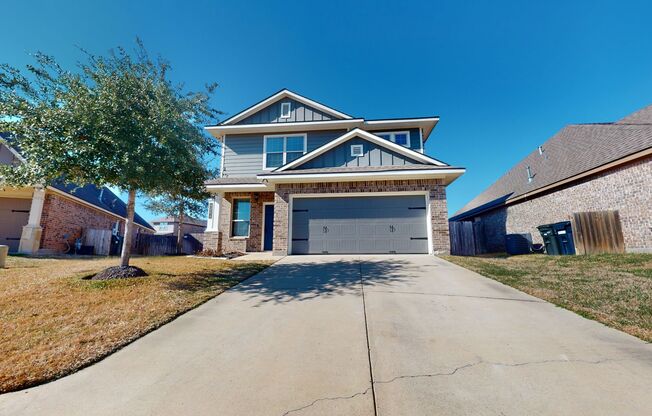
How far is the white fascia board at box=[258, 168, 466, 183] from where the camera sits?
977cm

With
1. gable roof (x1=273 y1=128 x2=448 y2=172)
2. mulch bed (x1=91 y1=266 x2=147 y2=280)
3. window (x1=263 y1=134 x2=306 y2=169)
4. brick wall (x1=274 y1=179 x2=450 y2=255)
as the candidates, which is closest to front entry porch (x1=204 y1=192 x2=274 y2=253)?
window (x1=263 y1=134 x2=306 y2=169)

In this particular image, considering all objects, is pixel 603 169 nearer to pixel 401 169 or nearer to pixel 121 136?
pixel 401 169

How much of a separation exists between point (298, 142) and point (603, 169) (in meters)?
12.3

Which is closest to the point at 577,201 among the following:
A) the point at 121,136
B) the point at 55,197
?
the point at 121,136

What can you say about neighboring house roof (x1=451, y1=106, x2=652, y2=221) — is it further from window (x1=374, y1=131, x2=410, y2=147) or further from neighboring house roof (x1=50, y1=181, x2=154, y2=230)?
neighboring house roof (x1=50, y1=181, x2=154, y2=230)

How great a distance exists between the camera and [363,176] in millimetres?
10078

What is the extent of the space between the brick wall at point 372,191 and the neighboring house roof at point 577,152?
19.0 feet

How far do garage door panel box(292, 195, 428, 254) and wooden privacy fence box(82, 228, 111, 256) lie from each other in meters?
11.9

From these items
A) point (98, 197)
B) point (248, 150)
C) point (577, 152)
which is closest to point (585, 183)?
point (577, 152)

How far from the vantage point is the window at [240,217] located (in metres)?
13.0

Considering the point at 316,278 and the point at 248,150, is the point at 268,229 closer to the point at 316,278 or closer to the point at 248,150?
the point at 248,150

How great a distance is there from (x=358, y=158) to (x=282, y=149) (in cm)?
477

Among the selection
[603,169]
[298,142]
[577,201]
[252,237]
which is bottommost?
[252,237]

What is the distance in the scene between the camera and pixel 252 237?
1276cm
